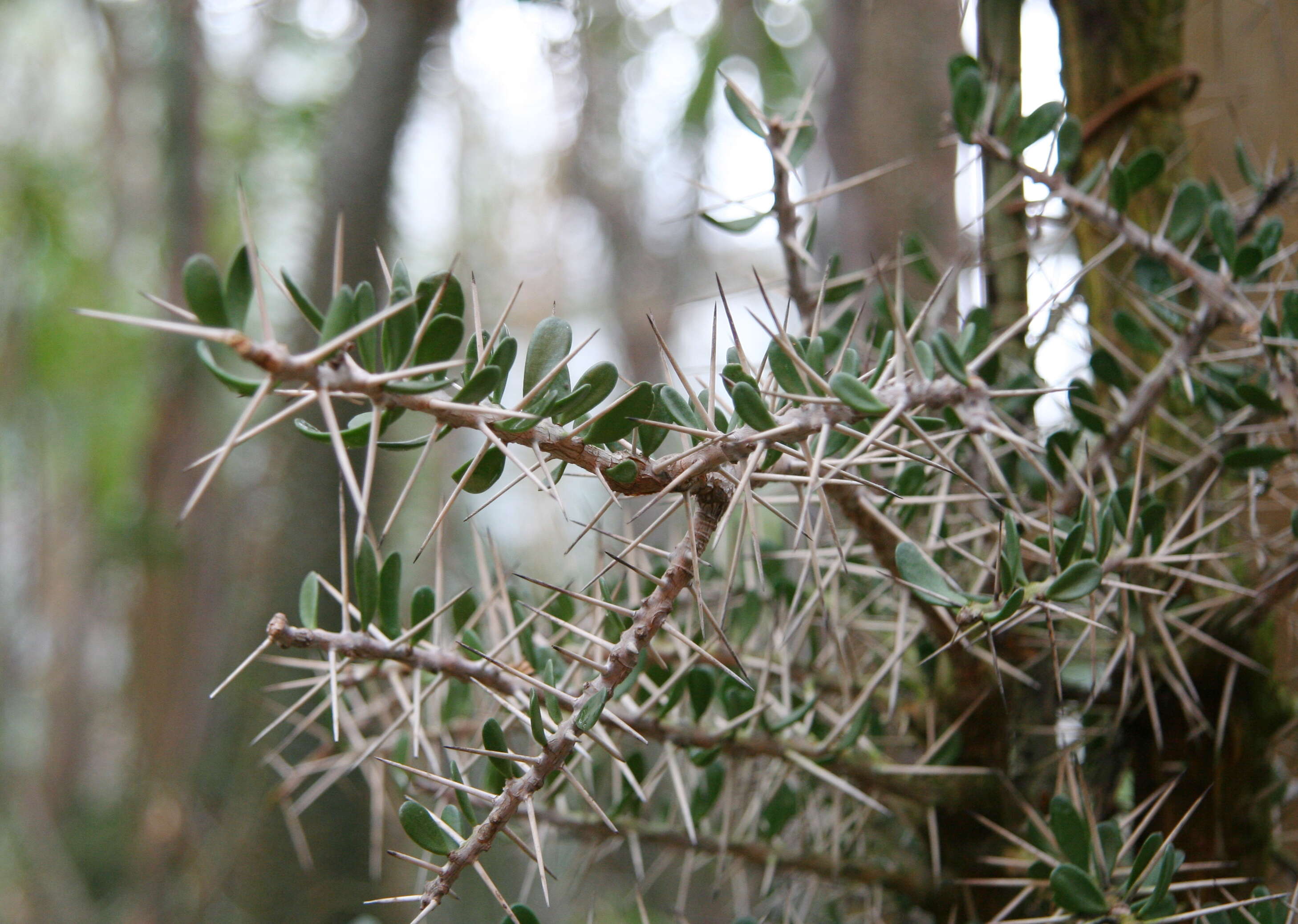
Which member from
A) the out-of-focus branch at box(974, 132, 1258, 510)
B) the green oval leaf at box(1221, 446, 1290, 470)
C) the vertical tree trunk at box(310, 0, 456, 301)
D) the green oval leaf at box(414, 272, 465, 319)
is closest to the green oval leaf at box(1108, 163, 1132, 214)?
the out-of-focus branch at box(974, 132, 1258, 510)

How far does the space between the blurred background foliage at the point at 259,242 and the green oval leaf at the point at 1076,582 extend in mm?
235

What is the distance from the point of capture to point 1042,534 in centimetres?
45

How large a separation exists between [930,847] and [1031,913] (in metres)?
0.06

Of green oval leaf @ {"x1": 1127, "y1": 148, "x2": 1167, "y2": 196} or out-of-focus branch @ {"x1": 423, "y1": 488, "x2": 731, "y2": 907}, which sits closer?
out-of-focus branch @ {"x1": 423, "y1": 488, "x2": 731, "y2": 907}

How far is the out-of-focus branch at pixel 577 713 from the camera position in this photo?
29cm

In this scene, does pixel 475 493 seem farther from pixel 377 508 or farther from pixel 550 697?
pixel 377 508

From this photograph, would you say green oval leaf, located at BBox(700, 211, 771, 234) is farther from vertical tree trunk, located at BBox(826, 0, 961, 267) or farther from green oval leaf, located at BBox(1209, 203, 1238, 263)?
vertical tree trunk, located at BBox(826, 0, 961, 267)

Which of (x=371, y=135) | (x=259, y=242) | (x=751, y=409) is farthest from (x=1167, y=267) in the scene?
(x=259, y=242)

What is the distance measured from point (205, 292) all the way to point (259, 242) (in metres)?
3.75

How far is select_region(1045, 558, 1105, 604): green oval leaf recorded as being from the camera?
1.01 feet

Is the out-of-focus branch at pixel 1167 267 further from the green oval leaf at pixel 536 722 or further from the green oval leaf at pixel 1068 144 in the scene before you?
the green oval leaf at pixel 536 722

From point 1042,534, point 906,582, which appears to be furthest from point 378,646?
point 1042,534

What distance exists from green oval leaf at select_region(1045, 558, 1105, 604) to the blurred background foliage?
0.24 meters

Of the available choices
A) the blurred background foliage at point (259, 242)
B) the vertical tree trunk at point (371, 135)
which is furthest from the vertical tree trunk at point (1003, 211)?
the vertical tree trunk at point (371, 135)
